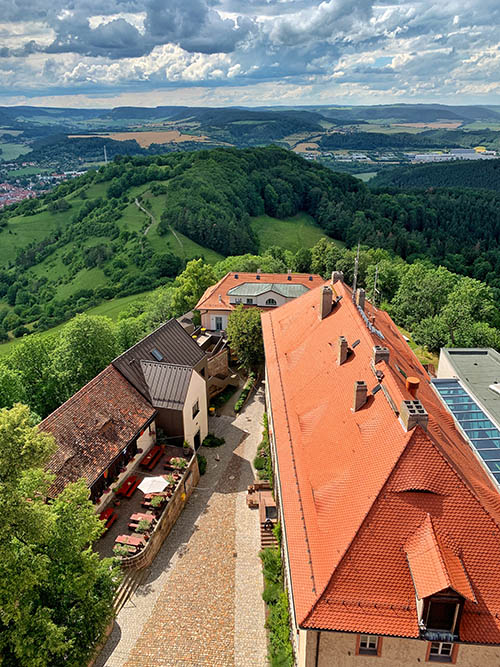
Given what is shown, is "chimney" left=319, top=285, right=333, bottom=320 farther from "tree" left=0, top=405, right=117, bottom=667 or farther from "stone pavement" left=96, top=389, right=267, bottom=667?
"tree" left=0, top=405, right=117, bottom=667

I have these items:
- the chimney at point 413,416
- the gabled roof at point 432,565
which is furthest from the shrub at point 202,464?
the gabled roof at point 432,565

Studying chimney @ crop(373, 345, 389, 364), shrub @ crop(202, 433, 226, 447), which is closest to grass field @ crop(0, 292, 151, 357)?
shrub @ crop(202, 433, 226, 447)

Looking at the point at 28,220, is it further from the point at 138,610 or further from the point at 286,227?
the point at 138,610

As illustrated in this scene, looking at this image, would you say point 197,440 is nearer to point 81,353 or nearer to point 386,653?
point 81,353

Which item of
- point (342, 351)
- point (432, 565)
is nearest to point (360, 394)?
point (342, 351)

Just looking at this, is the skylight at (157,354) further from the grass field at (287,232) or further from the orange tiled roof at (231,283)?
the grass field at (287,232)
